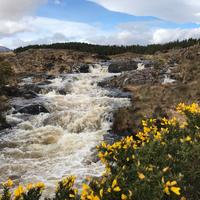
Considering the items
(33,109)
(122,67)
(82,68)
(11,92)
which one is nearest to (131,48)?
(82,68)

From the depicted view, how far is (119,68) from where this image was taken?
41.3 m

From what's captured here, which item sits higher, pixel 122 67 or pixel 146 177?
pixel 146 177

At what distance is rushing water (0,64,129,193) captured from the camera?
12.7 metres

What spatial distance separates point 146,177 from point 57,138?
12.9m

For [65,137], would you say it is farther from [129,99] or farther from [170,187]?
[170,187]

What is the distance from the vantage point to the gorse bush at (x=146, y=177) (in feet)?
13.9

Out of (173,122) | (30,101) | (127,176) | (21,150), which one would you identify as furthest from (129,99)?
(127,176)

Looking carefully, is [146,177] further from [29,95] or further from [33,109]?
[29,95]

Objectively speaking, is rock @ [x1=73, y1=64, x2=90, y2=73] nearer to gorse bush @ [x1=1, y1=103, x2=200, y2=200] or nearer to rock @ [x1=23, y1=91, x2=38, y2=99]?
rock @ [x1=23, y1=91, x2=38, y2=99]

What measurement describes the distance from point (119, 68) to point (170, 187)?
3757 centimetres

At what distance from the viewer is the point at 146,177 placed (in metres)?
4.32

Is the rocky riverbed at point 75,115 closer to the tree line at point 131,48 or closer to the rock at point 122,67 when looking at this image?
the rock at point 122,67

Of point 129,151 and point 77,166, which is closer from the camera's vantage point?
point 129,151

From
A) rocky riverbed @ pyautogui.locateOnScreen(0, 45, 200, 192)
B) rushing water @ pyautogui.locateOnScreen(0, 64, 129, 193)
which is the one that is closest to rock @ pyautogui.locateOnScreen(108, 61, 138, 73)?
rocky riverbed @ pyautogui.locateOnScreen(0, 45, 200, 192)
